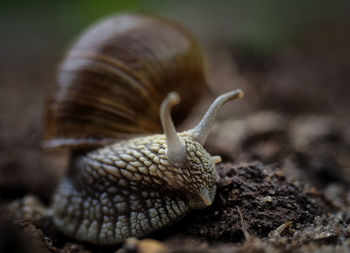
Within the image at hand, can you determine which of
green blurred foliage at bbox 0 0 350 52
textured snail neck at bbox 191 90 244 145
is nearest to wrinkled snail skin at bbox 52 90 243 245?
textured snail neck at bbox 191 90 244 145

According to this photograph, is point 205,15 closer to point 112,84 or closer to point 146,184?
point 112,84

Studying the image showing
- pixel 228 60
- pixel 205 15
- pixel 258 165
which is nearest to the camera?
pixel 258 165

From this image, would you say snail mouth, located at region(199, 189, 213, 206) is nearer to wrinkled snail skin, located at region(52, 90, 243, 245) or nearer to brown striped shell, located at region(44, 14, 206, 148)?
wrinkled snail skin, located at region(52, 90, 243, 245)

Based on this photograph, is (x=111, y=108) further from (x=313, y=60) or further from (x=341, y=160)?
(x=313, y=60)

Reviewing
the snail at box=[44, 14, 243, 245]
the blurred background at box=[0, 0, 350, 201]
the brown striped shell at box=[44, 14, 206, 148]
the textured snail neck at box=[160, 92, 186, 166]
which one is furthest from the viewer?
the blurred background at box=[0, 0, 350, 201]

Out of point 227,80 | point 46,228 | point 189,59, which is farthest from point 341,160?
point 46,228

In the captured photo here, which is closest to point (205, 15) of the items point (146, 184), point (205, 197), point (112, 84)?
point (112, 84)
